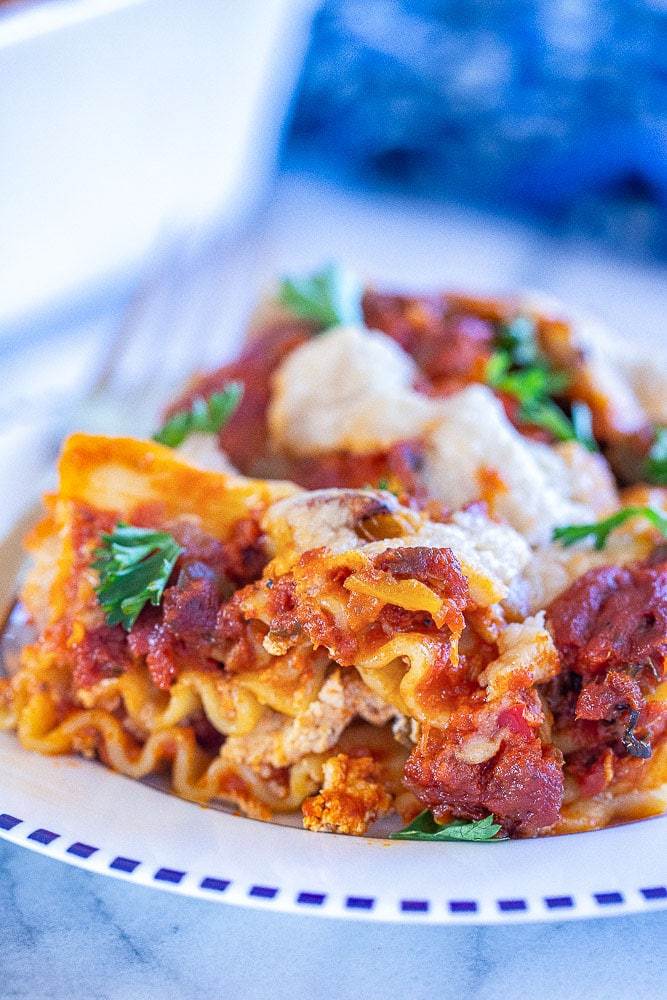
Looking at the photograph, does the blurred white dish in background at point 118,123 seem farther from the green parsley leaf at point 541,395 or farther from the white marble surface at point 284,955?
the white marble surface at point 284,955

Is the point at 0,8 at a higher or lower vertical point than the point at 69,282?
higher

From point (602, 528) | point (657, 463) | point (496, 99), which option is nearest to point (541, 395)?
point (657, 463)

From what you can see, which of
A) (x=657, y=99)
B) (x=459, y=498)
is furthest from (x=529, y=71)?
(x=459, y=498)

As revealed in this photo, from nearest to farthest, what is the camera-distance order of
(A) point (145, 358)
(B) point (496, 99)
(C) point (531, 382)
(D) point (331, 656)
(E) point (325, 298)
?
(D) point (331, 656) → (C) point (531, 382) → (E) point (325, 298) → (A) point (145, 358) → (B) point (496, 99)

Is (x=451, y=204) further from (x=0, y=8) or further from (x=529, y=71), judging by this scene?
(x=0, y=8)

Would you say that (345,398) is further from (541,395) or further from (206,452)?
(541,395)

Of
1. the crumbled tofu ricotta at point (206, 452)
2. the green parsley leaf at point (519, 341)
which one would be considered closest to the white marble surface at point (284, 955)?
the crumbled tofu ricotta at point (206, 452)
